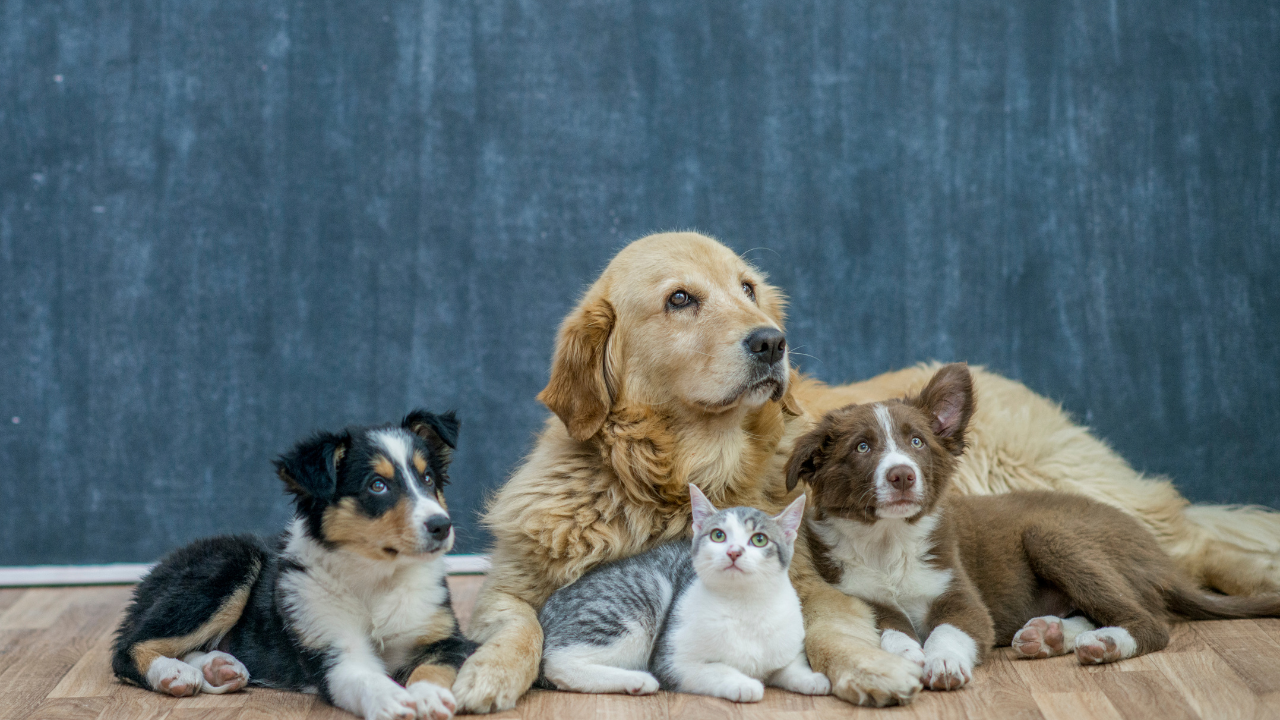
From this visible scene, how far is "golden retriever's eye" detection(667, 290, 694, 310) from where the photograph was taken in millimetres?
3064

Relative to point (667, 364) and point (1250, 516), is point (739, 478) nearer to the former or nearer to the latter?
point (667, 364)

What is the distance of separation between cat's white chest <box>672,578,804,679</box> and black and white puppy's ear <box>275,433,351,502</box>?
930 mm

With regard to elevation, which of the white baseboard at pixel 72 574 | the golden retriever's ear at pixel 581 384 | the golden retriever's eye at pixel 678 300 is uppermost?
the golden retriever's eye at pixel 678 300

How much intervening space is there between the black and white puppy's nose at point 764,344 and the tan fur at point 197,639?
4.95 feet

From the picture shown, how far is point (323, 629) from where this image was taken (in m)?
2.67

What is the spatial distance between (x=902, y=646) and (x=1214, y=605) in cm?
111

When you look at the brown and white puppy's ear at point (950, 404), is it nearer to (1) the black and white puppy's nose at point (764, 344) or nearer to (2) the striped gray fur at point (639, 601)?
(1) the black and white puppy's nose at point (764, 344)

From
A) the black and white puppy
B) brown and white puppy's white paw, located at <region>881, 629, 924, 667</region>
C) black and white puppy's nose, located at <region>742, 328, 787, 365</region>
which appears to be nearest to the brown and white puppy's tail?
brown and white puppy's white paw, located at <region>881, 629, 924, 667</region>

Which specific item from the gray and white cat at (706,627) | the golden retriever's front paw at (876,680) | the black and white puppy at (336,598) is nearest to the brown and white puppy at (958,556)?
the golden retriever's front paw at (876,680)

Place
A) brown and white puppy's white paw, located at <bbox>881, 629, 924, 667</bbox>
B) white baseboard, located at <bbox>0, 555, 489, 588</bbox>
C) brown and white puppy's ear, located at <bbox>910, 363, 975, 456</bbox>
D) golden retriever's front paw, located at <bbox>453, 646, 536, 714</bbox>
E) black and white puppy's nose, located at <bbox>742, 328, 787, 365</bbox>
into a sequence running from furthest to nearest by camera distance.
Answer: white baseboard, located at <bbox>0, 555, 489, 588</bbox> → brown and white puppy's ear, located at <bbox>910, 363, 975, 456</bbox> → black and white puppy's nose, located at <bbox>742, 328, 787, 365</bbox> → brown and white puppy's white paw, located at <bbox>881, 629, 924, 667</bbox> → golden retriever's front paw, located at <bbox>453, 646, 536, 714</bbox>

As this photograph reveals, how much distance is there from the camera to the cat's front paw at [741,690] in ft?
8.31

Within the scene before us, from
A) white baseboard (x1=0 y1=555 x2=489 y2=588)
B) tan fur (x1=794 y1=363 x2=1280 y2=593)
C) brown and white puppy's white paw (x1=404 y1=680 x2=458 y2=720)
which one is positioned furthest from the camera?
white baseboard (x1=0 y1=555 x2=489 y2=588)

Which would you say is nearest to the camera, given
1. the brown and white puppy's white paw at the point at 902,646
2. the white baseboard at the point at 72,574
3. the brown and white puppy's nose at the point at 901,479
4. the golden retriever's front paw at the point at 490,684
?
the golden retriever's front paw at the point at 490,684

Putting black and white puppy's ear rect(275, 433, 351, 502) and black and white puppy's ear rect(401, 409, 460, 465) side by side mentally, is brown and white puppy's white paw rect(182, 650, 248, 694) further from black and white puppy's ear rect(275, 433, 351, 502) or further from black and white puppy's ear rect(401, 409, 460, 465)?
black and white puppy's ear rect(401, 409, 460, 465)
